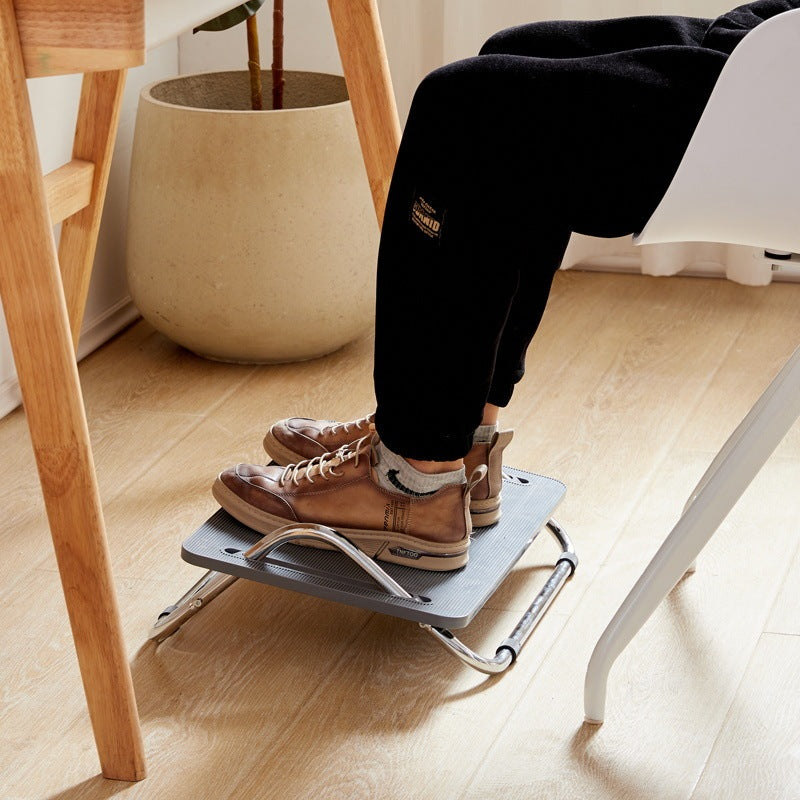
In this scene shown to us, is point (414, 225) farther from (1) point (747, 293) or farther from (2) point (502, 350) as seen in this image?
(1) point (747, 293)

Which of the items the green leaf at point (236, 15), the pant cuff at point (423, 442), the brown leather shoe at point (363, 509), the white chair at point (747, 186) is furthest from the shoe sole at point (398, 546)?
the green leaf at point (236, 15)

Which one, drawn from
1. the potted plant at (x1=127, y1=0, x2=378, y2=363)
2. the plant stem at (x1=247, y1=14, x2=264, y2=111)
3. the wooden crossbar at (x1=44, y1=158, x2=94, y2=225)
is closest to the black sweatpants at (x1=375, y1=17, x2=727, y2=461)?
the wooden crossbar at (x1=44, y1=158, x2=94, y2=225)

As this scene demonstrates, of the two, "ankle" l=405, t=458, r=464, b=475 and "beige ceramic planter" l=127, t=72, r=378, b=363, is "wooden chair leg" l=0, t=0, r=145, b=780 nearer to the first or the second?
"ankle" l=405, t=458, r=464, b=475

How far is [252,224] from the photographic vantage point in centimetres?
171

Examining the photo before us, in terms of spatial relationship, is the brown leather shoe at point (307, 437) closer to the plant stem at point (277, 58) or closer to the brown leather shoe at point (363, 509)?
the brown leather shoe at point (363, 509)

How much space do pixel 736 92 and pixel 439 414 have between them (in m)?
0.37

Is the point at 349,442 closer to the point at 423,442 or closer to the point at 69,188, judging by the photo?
the point at 423,442

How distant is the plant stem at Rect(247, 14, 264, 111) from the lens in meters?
1.73

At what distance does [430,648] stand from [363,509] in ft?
0.51

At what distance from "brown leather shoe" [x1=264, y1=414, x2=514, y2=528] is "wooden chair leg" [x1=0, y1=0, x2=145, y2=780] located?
1.28 ft

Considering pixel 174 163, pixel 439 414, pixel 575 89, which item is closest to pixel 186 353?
pixel 174 163

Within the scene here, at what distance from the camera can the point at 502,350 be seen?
1.17m

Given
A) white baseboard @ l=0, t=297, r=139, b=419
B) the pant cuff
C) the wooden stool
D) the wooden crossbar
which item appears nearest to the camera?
the wooden stool

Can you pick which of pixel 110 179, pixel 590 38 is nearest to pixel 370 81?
pixel 590 38
